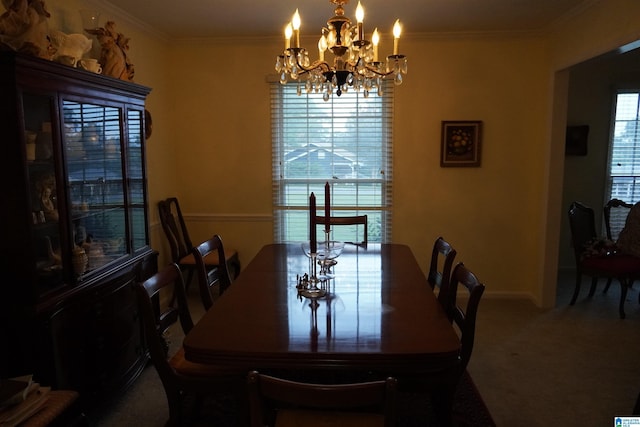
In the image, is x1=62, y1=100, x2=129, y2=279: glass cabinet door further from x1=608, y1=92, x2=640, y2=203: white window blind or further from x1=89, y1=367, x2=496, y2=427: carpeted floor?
x1=608, y1=92, x2=640, y2=203: white window blind

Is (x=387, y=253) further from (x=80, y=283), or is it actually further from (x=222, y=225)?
(x=222, y=225)

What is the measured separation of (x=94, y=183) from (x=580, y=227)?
409 centimetres

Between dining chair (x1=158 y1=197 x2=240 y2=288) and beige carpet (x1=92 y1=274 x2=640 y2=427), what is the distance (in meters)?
0.45

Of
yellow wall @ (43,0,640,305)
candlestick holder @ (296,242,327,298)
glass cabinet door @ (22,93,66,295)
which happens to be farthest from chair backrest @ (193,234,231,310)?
yellow wall @ (43,0,640,305)

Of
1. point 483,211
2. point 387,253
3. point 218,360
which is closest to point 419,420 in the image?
point 387,253

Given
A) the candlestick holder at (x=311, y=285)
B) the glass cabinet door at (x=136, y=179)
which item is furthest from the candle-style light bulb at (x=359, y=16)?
the glass cabinet door at (x=136, y=179)

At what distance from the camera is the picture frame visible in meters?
4.07

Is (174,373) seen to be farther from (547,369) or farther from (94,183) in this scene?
(547,369)

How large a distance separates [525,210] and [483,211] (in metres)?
0.39

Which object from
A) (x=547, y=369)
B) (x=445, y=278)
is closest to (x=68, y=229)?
(x=445, y=278)

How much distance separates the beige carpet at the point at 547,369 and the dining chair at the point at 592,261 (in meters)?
0.27

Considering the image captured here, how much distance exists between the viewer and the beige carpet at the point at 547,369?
246cm

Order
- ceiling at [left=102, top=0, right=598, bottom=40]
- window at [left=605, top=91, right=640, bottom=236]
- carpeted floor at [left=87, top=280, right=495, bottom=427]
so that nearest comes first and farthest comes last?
carpeted floor at [left=87, top=280, right=495, bottom=427] < ceiling at [left=102, top=0, right=598, bottom=40] < window at [left=605, top=91, right=640, bottom=236]

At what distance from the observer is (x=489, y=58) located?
4004 mm
